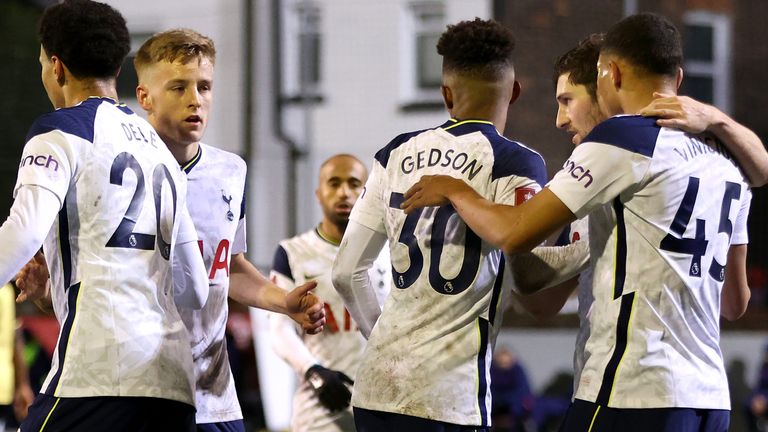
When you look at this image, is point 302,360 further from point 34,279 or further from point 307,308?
point 34,279

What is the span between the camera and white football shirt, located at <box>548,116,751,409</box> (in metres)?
3.11

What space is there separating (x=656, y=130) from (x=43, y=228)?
68.8 inches

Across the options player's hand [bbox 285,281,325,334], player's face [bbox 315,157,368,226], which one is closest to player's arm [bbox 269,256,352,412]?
player's face [bbox 315,157,368,226]

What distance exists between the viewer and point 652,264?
123 inches

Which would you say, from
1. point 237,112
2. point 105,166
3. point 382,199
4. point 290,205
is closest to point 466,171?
point 382,199

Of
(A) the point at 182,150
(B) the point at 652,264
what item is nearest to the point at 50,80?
(A) the point at 182,150

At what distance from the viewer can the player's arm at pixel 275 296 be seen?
153 inches

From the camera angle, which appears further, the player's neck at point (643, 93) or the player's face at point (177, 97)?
the player's face at point (177, 97)

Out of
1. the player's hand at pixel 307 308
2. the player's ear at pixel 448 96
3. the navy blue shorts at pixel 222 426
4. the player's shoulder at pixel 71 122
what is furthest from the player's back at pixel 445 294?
the player's shoulder at pixel 71 122

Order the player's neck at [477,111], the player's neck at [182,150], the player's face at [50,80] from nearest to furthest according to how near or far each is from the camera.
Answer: the player's face at [50,80]
the player's neck at [477,111]
the player's neck at [182,150]

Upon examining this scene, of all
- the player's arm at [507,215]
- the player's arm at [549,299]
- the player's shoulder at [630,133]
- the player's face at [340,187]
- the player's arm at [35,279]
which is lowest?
the player's arm at [549,299]

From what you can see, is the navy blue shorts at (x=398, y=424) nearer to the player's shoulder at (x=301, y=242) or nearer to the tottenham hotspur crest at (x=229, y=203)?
the tottenham hotspur crest at (x=229, y=203)

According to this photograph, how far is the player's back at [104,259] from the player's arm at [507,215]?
869 mm

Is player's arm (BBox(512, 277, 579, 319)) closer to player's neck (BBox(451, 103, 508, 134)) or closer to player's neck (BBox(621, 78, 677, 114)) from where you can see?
player's neck (BBox(451, 103, 508, 134))
